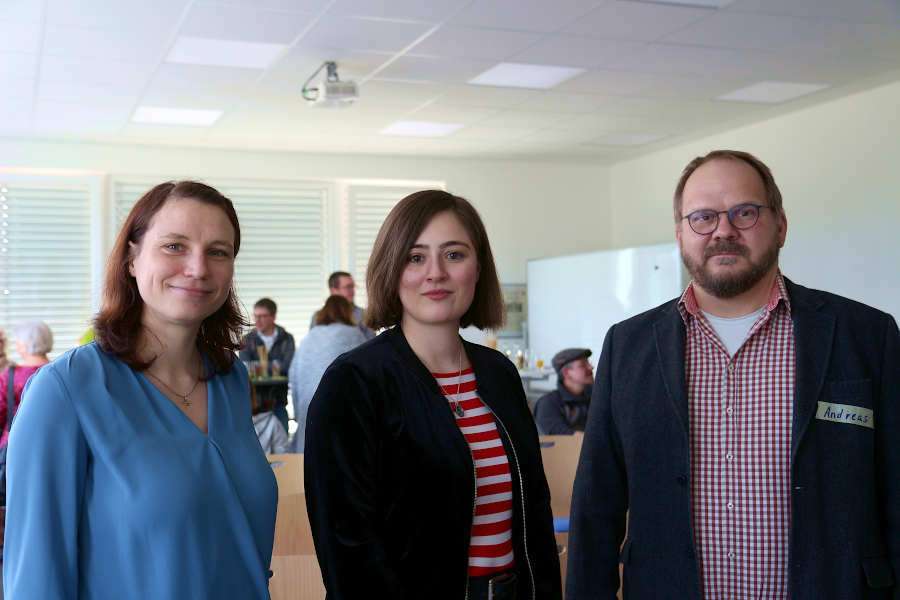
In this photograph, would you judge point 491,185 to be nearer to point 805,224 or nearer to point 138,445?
point 805,224

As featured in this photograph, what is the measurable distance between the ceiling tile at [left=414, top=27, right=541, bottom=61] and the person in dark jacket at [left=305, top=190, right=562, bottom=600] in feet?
13.7

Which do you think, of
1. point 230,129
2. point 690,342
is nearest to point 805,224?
point 230,129

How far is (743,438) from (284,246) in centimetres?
855

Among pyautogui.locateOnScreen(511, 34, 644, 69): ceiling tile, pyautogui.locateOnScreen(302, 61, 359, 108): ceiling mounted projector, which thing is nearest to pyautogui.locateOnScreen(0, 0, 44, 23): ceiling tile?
pyautogui.locateOnScreen(302, 61, 359, 108): ceiling mounted projector

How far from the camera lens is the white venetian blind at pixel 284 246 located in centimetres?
984

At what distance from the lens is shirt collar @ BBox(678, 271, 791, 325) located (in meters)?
1.89

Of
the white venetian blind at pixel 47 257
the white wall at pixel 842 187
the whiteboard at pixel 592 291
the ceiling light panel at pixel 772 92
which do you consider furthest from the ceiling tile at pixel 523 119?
the white venetian blind at pixel 47 257

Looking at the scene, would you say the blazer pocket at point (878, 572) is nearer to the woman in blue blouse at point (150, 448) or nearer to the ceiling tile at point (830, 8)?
the woman in blue blouse at point (150, 448)

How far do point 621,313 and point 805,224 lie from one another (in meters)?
2.06

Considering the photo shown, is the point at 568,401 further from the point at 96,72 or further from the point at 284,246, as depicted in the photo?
the point at 284,246

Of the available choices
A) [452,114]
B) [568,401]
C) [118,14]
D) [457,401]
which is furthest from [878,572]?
[452,114]

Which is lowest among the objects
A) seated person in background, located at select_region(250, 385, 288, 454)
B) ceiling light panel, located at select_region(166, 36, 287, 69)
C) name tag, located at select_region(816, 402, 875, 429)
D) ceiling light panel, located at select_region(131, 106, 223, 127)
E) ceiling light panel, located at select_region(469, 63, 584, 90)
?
seated person in background, located at select_region(250, 385, 288, 454)

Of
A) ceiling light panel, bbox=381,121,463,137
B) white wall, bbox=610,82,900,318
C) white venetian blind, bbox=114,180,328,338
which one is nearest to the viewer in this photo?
white wall, bbox=610,82,900,318

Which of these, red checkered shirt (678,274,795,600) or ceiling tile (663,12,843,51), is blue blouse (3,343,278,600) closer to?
red checkered shirt (678,274,795,600)
